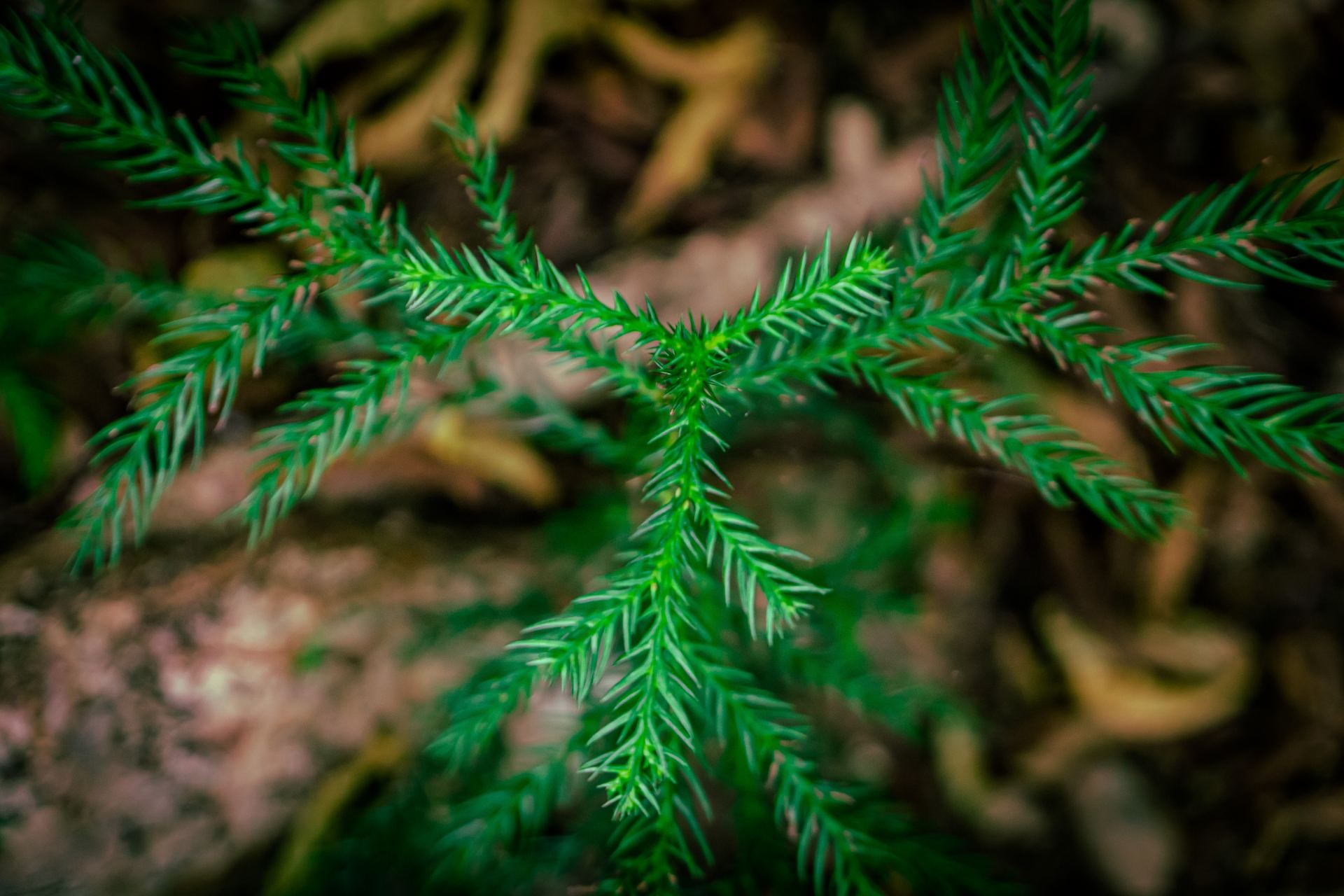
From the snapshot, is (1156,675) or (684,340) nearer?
(684,340)

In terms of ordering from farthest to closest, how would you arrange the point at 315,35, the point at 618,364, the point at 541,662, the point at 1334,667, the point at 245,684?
the point at 1334,667
the point at 315,35
the point at 245,684
the point at 618,364
the point at 541,662

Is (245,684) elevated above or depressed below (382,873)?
above

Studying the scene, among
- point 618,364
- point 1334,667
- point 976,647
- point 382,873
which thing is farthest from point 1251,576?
point 382,873

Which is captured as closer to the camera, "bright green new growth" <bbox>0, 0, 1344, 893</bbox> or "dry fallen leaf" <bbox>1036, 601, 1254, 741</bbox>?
"bright green new growth" <bbox>0, 0, 1344, 893</bbox>

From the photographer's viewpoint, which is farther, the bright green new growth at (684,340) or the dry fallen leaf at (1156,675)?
the dry fallen leaf at (1156,675)

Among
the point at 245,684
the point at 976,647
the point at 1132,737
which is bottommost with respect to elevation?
the point at 1132,737

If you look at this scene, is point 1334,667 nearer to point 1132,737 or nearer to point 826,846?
point 1132,737

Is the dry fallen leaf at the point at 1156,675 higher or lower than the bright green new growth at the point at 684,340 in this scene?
lower

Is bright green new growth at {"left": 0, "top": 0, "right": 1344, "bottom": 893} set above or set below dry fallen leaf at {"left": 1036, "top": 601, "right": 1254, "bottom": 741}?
above

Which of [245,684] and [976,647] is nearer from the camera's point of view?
[245,684]

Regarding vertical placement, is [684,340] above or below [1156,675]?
above

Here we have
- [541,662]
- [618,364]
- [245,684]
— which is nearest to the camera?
[541,662]
